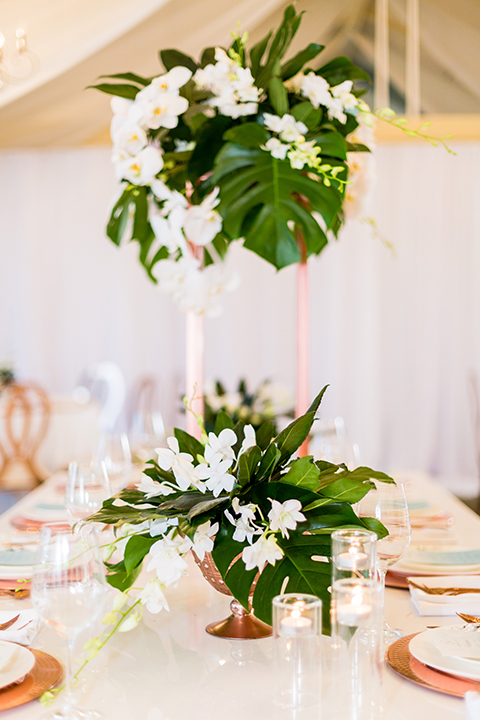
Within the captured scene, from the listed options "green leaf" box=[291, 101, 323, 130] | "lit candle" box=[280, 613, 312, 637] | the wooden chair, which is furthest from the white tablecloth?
the wooden chair

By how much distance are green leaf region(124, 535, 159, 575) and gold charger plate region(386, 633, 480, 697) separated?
1.08 feet

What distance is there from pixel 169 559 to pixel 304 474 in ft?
0.64

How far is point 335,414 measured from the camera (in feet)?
18.9

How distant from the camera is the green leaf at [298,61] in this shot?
1484 mm

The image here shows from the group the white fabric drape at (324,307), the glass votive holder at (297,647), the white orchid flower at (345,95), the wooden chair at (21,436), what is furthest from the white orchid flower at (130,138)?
the white fabric drape at (324,307)

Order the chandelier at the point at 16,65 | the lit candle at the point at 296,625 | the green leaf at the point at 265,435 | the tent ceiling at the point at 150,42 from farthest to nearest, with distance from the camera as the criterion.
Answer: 1. the tent ceiling at the point at 150,42
2. the chandelier at the point at 16,65
3. the green leaf at the point at 265,435
4. the lit candle at the point at 296,625

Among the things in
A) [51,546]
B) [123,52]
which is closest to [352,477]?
[51,546]

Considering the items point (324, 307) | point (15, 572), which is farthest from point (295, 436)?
point (324, 307)

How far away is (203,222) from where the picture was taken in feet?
4.85

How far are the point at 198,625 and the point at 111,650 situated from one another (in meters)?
0.14

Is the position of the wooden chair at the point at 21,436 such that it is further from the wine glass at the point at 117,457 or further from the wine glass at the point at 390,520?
the wine glass at the point at 390,520

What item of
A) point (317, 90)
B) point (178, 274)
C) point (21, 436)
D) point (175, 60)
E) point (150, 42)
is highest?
point (150, 42)

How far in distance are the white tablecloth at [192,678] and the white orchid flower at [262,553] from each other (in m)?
0.14

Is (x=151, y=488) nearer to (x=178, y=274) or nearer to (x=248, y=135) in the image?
(x=178, y=274)
